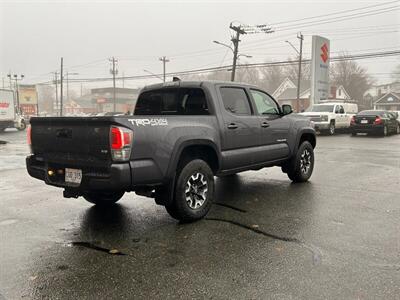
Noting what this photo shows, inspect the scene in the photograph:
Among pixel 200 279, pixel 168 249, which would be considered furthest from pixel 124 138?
pixel 200 279

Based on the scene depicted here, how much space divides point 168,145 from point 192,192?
0.85 metres

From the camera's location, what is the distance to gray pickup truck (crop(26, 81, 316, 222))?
174 inches

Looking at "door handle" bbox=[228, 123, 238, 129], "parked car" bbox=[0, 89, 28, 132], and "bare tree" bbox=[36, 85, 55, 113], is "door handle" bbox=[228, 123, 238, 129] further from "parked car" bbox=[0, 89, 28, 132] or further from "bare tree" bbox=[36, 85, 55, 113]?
"bare tree" bbox=[36, 85, 55, 113]

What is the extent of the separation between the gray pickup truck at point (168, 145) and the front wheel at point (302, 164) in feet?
2.05

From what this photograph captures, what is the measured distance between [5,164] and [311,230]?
9609mm

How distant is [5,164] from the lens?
11.4 metres

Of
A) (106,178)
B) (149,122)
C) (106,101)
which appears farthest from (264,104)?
(106,101)

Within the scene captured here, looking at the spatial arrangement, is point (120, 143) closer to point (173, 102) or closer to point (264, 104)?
point (173, 102)

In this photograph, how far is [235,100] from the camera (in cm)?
622

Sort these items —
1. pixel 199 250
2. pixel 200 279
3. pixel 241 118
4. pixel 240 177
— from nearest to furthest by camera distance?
1. pixel 200 279
2. pixel 199 250
3. pixel 241 118
4. pixel 240 177

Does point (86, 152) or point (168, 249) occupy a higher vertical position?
point (86, 152)

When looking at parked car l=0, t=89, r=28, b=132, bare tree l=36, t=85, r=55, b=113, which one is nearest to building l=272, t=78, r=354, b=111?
parked car l=0, t=89, r=28, b=132

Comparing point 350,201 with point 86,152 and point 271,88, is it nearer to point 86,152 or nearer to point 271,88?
point 86,152

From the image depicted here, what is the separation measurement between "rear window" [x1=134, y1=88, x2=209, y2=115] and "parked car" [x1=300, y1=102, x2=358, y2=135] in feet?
56.8
